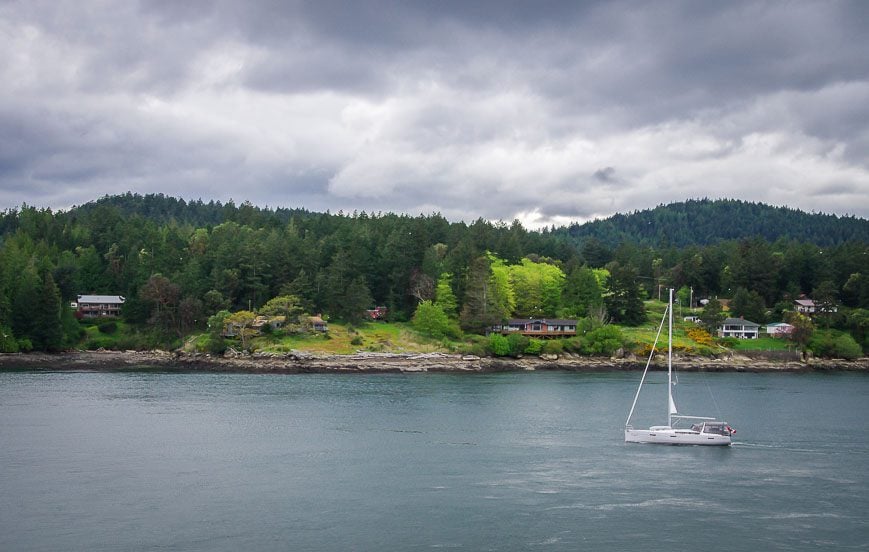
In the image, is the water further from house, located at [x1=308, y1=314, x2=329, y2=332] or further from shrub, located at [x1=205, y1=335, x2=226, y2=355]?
house, located at [x1=308, y1=314, x2=329, y2=332]

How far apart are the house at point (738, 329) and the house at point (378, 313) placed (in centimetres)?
4752

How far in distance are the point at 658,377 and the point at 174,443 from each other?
56764 millimetres

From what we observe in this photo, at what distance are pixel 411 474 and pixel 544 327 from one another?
65.8 meters

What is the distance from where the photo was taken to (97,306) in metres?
105

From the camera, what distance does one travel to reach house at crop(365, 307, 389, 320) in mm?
105125

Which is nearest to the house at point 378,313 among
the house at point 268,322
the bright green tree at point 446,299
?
the bright green tree at point 446,299

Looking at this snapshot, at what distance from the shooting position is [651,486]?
34188 millimetres

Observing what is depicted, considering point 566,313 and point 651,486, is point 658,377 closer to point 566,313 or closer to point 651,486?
point 566,313

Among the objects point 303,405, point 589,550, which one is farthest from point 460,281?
point 589,550

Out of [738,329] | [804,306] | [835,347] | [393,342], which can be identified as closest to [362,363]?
[393,342]

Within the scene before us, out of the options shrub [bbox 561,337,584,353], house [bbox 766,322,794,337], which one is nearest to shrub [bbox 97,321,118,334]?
shrub [bbox 561,337,584,353]

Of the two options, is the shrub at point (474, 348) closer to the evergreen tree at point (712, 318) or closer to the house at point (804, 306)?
the evergreen tree at point (712, 318)

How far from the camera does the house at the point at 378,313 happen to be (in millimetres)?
105125

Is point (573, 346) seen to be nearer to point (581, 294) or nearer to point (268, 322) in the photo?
point (581, 294)
